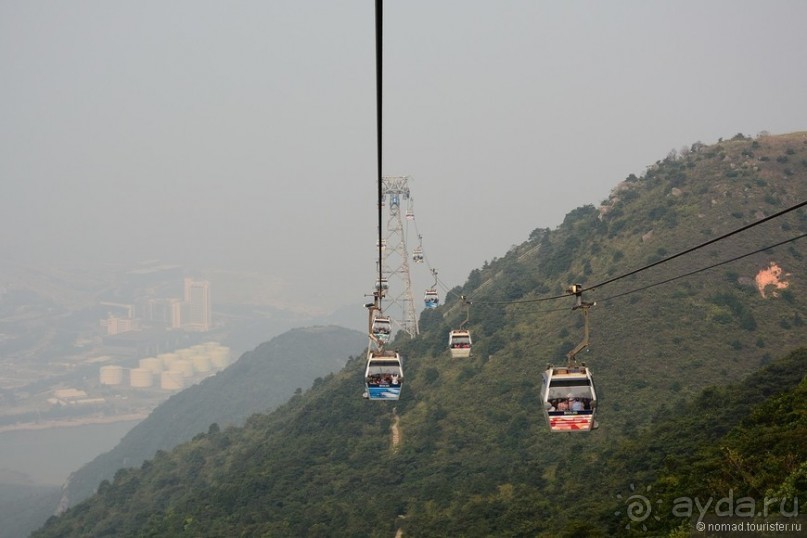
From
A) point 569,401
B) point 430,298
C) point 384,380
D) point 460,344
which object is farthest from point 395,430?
point 569,401

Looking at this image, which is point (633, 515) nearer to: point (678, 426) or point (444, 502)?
point (678, 426)

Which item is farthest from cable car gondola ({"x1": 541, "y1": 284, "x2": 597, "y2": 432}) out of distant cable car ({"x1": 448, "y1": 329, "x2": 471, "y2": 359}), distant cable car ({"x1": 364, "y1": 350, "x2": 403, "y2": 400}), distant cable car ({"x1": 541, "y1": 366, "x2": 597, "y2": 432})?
distant cable car ({"x1": 448, "y1": 329, "x2": 471, "y2": 359})

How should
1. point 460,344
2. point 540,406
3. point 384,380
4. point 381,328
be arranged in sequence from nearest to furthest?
point 384,380 < point 460,344 < point 381,328 < point 540,406

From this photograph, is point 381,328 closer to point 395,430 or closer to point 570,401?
point 570,401

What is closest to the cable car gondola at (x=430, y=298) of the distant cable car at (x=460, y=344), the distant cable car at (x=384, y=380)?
the distant cable car at (x=460, y=344)

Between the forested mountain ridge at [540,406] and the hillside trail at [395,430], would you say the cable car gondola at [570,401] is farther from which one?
the hillside trail at [395,430]

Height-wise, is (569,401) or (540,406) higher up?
(569,401)
